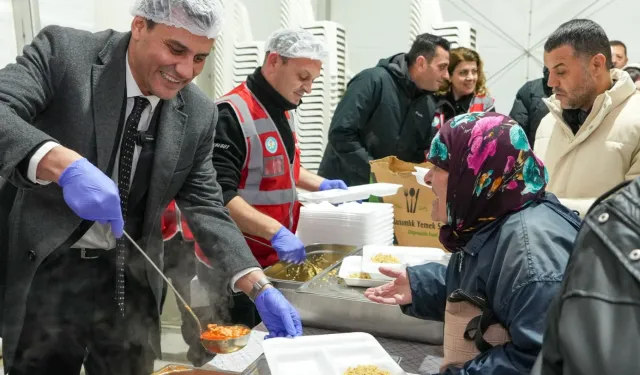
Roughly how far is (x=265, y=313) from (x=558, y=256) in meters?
0.90

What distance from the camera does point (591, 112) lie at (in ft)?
7.48

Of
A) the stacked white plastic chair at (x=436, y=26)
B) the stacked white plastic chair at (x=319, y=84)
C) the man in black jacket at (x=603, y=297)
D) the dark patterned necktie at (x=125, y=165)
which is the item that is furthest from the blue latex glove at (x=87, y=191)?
the stacked white plastic chair at (x=436, y=26)

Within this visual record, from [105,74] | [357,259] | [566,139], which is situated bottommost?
[357,259]

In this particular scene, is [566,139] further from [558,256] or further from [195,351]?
[195,351]

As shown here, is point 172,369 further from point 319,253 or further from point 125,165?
point 319,253

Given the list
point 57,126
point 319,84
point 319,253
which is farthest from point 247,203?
point 319,84

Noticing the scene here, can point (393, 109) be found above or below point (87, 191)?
below

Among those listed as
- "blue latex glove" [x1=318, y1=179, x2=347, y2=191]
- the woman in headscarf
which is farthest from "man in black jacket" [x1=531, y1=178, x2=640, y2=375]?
"blue latex glove" [x1=318, y1=179, x2=347, y2=191]

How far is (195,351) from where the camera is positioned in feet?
6.94

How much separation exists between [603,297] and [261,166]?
1.92 meters

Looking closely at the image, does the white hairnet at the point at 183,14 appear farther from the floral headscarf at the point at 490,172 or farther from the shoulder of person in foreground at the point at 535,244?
the shoulder of person in foreground at the point at 535,244

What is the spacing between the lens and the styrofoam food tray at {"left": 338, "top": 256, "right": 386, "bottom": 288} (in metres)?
1.91

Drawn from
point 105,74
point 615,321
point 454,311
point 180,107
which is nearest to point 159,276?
point 180,107

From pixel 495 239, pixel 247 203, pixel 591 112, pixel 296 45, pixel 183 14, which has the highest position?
pixel 183 14
